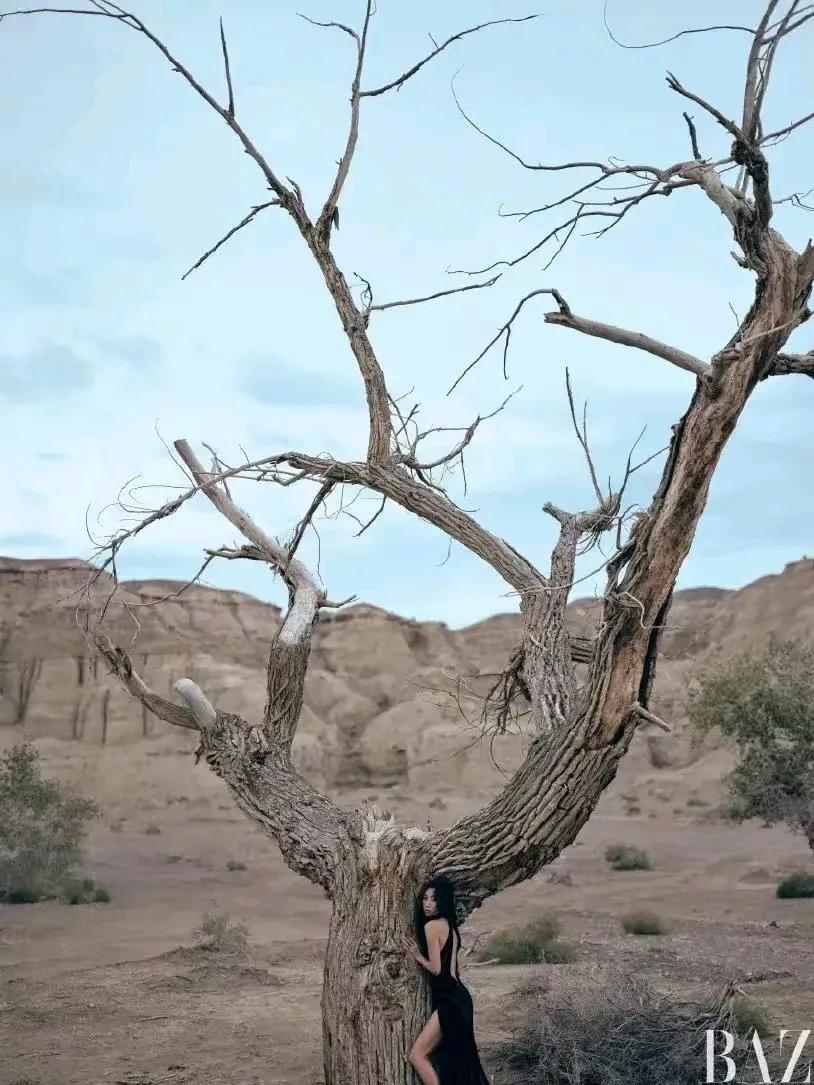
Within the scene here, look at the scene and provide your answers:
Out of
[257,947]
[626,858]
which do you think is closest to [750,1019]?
[257,947]

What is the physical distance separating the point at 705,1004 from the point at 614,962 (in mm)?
4966

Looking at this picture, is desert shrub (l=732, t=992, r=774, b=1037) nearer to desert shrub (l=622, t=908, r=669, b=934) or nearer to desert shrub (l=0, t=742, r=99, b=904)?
desert shrub (l=622, t=908, r=669, b=934)

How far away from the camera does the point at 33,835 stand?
60.3 feet

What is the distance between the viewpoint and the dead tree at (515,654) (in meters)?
5.00

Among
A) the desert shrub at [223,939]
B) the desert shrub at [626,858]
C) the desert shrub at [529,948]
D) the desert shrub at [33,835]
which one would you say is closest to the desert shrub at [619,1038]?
the desert shrub at [529,948]

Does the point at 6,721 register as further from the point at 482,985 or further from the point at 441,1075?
the point at 441,1075

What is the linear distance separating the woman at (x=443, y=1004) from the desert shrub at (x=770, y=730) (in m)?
10.1

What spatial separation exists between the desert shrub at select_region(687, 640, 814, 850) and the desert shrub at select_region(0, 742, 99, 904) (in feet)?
35.7

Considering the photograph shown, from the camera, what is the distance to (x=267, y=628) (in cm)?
5419

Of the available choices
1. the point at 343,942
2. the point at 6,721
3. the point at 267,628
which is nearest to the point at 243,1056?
the point at 343,942

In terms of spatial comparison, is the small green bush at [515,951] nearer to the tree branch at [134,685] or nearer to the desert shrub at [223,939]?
the desert shrub at [223,939]

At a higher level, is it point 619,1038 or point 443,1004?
point 443,1004

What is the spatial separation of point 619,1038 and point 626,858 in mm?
17985

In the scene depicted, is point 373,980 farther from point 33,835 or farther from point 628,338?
point 33,835
